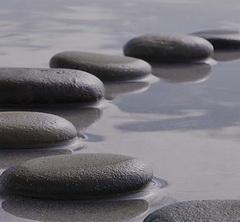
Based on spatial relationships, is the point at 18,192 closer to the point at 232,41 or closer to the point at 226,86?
the point at 226,86

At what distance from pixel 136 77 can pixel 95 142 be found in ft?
2.61

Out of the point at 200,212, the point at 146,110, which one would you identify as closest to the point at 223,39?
the point at 146,110

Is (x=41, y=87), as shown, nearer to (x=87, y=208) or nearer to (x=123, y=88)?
(x=123, y=88)

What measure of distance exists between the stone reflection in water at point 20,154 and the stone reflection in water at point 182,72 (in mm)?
1051

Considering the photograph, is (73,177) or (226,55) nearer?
(73,177)

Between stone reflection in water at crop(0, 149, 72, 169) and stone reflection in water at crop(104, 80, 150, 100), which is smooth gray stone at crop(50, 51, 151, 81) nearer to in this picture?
stone reflection in water at crop(104, 80, 150, 100)

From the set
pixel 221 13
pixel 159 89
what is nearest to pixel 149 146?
pixel 159 89

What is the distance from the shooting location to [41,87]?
2.88 m

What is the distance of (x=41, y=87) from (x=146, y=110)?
0.33 m

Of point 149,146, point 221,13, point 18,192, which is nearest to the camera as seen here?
point 18,192

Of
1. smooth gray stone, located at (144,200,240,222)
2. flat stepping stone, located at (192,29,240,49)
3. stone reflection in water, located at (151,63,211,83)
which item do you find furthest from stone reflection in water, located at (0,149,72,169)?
flat stepping stone, located at (192,29,240,49)

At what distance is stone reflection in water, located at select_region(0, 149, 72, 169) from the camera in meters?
2.34

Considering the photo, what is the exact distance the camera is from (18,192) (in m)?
2.10

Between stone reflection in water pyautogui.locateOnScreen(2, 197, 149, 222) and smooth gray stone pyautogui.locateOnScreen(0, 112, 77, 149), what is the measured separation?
34 cm
